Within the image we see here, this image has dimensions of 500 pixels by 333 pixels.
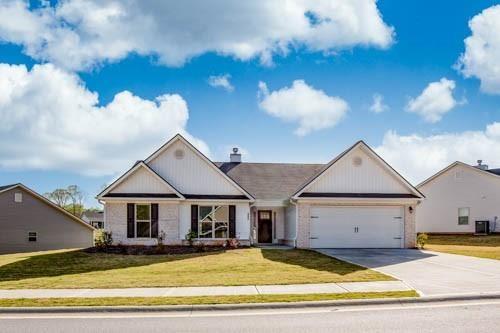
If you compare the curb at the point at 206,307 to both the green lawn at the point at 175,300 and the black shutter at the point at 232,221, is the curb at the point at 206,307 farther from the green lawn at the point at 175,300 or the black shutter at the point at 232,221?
the black shutter at the point at 232,221

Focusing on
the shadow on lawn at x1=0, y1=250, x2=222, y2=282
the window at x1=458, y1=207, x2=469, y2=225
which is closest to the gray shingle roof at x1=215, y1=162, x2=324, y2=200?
the shadow on lawn at x1=0, y1=250, x2=222, y2=282

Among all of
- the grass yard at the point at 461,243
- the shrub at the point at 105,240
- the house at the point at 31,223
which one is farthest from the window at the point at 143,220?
the grass yard at the point at 461,243

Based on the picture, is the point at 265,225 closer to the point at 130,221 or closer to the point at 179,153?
the point at 179,153

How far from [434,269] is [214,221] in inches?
501

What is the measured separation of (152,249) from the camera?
933 inches

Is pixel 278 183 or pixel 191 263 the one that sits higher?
pixel 278 183

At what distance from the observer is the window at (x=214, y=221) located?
86.9 ft

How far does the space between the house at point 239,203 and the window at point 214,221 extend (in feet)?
0.17

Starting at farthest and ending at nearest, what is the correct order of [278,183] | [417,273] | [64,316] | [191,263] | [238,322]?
[278,183] → [191,263] → [417,273] → [64,316] → [238,322]

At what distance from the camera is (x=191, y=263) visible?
62.6 feet

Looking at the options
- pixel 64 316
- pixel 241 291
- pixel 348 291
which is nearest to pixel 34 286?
pixel 64 316

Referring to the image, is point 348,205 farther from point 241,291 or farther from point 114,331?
point 114,331

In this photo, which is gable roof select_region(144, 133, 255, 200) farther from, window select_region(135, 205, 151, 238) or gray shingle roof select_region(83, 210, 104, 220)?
gray shingle roof select_region(83, 210, 104, 220)

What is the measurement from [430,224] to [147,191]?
22.8 meters
